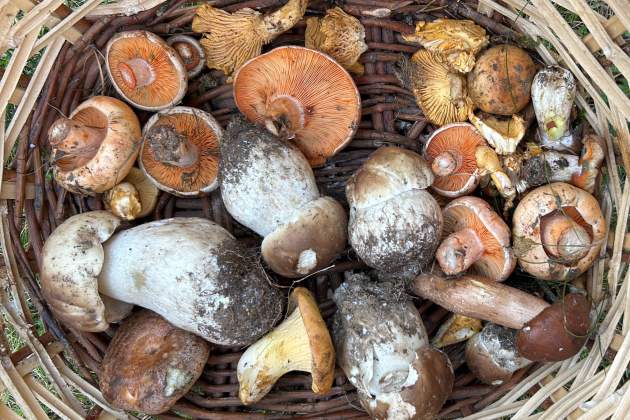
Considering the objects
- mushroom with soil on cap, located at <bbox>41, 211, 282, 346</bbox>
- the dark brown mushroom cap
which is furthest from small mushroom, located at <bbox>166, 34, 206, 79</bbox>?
the dark brown mushroom cap

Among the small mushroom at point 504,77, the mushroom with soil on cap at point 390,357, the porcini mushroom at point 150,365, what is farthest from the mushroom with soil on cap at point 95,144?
the small mushroom at point 504,77

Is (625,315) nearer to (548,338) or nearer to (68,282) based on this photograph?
(548,338)

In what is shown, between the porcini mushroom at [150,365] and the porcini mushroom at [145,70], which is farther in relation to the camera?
the porcini mushroom at [145,70]

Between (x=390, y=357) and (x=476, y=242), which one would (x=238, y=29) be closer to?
(x=476, y=242)

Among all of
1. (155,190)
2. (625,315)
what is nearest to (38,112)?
(155,190)

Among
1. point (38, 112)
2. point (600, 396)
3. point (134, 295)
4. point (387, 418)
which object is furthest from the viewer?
point (38, 112)

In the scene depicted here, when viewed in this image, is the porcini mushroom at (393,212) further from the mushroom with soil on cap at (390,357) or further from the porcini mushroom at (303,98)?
the porcini mushroom at (303,98)

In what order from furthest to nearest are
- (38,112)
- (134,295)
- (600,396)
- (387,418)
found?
(38,112) < (134,295) < (387,418) < (600,396)
